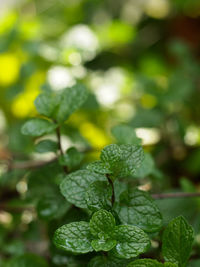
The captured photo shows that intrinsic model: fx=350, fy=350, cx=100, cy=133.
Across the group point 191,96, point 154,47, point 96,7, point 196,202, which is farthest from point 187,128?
point 96,7

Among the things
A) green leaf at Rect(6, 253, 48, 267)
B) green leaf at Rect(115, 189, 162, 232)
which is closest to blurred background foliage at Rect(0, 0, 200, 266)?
green leaf at Rect(6, 253, 48, 267)

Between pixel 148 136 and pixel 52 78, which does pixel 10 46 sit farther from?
pixel 148 136

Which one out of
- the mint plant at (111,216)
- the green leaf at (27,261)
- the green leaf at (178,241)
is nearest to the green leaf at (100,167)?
the mint plant at (111,216)

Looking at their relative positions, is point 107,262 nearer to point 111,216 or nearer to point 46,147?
point 111,216

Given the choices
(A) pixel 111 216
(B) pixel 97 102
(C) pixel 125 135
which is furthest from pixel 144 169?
(B) pixel 97 102

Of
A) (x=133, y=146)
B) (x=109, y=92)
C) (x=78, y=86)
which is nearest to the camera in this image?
(x=133, y=146)

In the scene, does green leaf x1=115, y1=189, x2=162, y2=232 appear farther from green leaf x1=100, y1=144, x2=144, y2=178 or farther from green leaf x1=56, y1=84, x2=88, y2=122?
green leaf x1=56, y1=84, x2=88, y2=122
